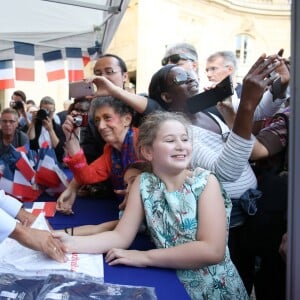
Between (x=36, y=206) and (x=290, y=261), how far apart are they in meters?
1.25

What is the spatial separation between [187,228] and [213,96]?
1.61 ft

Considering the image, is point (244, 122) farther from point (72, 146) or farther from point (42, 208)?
point (42, 208)

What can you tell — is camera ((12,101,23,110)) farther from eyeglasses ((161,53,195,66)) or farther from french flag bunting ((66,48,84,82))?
eyeglasses ((161,53,195,66))

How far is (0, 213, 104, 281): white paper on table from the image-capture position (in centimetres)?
103

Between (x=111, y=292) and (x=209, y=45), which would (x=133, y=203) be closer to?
(x=111, y=292)

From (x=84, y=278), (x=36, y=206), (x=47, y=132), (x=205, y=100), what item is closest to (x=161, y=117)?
(x=205, y=100)

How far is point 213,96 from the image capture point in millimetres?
1363

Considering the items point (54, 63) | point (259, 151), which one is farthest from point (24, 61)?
point (259, 151)

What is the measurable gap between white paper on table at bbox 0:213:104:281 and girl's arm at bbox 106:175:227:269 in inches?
2.4

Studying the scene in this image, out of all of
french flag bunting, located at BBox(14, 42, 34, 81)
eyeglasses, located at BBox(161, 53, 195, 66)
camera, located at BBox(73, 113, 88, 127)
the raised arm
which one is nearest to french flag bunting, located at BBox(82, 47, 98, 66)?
french flag bunting, located at BBox(14, 42, 34, 81)

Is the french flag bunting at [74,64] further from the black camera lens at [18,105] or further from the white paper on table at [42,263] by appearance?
the white paper on table at [42,263]

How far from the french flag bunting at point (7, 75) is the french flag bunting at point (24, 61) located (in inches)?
3.7

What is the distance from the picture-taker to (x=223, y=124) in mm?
1574

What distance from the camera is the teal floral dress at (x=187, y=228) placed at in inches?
45.2
